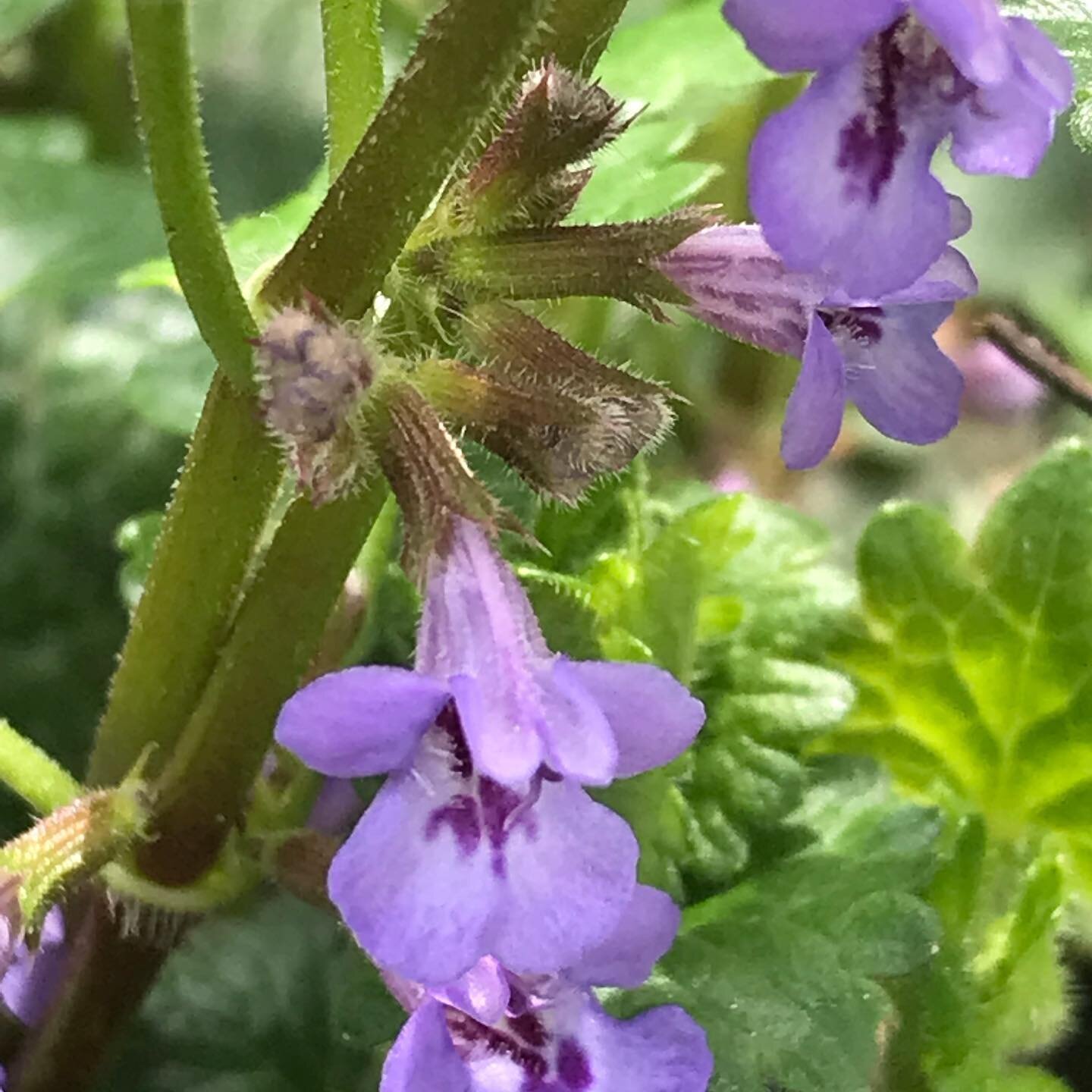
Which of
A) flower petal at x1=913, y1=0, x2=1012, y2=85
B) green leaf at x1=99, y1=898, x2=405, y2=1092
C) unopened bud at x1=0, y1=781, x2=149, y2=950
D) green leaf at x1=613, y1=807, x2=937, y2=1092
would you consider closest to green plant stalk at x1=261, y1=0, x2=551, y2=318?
flower petal at x1=913, y1=0, x2=1012, y2=85

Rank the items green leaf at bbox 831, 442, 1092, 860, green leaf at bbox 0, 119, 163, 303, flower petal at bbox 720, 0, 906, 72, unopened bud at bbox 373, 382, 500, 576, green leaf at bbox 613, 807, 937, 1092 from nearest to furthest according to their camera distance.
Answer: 1. flower petal at bbox 720, 0, 906, 72
2. unopened bud at bbox 373, 382, 500, 576
3. green leaf at bbox 613, 807, 937, 1092
4. green leaf at bbox 831, 442, 1092, 860
5. green leaf at bbox 0, 119, 163, 303

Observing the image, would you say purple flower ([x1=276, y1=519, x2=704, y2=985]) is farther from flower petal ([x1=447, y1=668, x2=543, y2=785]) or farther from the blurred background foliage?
the blurred background foliage

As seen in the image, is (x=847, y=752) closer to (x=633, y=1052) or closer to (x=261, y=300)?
(x=633, y=1052)

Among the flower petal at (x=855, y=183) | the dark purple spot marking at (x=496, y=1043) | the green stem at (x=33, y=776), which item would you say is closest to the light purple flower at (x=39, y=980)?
the green stem at (x=33, y=776)

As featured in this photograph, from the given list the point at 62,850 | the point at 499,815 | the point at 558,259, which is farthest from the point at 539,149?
the point at 62,850

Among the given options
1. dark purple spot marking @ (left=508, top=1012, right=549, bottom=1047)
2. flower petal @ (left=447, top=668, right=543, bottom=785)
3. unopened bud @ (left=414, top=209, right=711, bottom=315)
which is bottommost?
dark purple spot marking @ (left=508, top=1012, right=549, bottom=1047)

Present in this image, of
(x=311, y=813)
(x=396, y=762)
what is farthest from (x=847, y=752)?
(x=396, y=762)

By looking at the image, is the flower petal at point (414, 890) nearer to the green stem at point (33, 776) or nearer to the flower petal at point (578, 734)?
the flower petal at point (578, 734)
